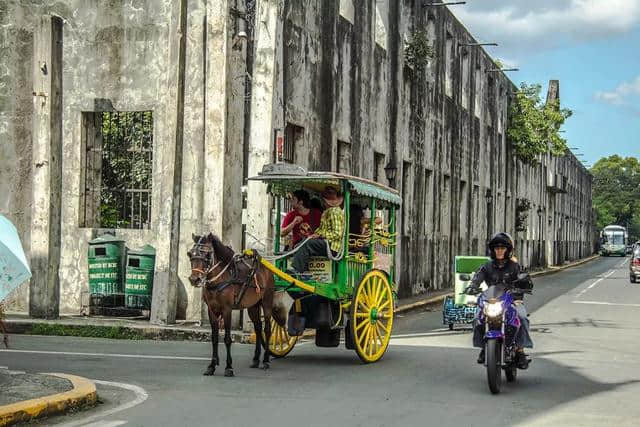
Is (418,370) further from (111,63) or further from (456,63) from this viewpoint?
(456,63)

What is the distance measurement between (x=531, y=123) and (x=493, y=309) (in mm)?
40323

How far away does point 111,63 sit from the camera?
17.5 meters

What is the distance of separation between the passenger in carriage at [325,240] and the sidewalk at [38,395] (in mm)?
3626

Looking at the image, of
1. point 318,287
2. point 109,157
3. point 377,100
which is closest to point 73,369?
point 318,287

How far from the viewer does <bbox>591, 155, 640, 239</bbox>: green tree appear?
457ft

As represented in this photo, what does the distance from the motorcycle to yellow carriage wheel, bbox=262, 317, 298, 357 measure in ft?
10.3

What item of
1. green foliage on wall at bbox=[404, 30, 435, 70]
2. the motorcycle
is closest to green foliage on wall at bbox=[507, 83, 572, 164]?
green foliage on wall at bbox=[404, 30, 435, 70]

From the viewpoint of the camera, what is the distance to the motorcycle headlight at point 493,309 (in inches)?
386

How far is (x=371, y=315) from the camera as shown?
41.1 ft

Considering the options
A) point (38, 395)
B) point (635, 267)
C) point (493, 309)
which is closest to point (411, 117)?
point (635, 267)

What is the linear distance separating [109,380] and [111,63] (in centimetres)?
857

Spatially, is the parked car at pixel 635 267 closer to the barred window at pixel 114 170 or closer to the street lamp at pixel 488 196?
the street lamp at pixel 488 196

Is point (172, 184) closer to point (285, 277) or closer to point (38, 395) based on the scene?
point (285, 277)

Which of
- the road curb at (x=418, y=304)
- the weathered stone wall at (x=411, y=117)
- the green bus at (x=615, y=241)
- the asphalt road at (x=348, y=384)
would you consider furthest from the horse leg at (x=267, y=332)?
the green bus at (x=615, y=241)
